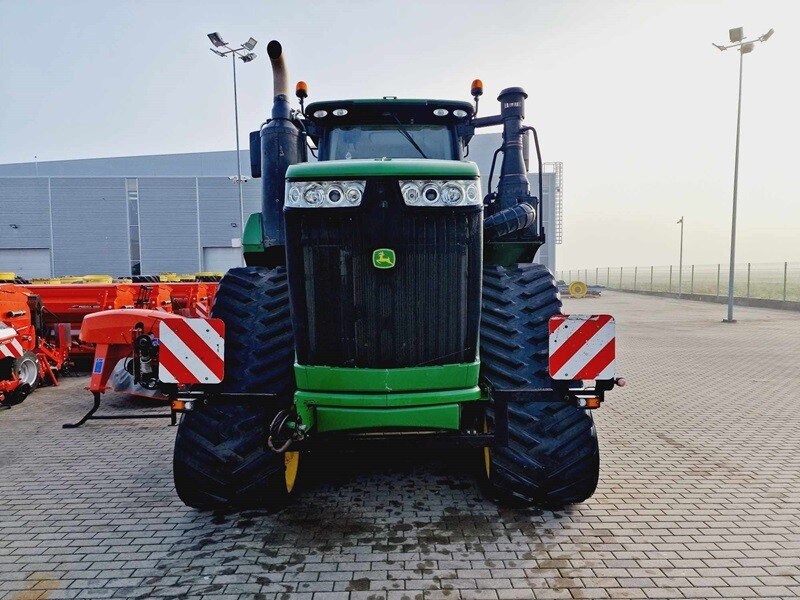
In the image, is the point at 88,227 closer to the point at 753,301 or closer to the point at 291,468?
the point at 291,468

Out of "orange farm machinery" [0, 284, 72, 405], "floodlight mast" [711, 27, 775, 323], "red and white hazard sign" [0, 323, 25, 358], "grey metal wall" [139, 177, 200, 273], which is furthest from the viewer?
"grey metal wall" [139, 177, 200, 273]

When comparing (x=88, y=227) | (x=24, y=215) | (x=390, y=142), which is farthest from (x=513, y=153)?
(x=24, y=215)

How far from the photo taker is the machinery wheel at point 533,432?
342cm

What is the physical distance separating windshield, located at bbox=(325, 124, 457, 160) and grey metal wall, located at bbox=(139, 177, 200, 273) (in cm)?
3299

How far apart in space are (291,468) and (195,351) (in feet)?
3.80

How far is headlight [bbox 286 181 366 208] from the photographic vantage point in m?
2.95

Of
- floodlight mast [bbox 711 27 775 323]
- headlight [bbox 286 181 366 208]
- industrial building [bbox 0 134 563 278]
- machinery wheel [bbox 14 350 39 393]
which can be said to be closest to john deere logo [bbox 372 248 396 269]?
headlight [bbox 286 181 366 208]

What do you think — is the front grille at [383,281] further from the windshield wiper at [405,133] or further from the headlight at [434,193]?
the windshield wiper at [405,133]

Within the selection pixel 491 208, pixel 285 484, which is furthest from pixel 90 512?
pixel 491 208

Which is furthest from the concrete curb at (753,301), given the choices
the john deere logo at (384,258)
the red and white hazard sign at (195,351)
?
the red and white hazard sign at (195,351)

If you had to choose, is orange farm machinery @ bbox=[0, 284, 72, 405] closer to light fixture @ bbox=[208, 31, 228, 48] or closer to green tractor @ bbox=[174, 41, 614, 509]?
green tractor @ bbox=[174, 41, 614, 509]

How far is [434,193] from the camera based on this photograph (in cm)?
298

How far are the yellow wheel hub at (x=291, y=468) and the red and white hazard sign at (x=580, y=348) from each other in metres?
1.95

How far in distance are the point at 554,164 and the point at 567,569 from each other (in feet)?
120
